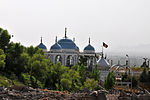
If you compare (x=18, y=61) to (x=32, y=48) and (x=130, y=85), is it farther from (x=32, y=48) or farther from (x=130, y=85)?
(x=130, y=85)

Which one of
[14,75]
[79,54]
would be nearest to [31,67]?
[14,75]

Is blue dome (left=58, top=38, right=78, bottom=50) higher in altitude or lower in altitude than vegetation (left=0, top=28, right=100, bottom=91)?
higher

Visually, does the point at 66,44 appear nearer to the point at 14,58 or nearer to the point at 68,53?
the point at 68,53

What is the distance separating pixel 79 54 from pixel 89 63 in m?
3.07

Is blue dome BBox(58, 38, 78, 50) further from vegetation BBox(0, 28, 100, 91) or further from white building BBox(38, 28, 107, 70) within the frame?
vegetation BBox(0, 28, 100, 91)

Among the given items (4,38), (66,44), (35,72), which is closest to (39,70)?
(35,72)

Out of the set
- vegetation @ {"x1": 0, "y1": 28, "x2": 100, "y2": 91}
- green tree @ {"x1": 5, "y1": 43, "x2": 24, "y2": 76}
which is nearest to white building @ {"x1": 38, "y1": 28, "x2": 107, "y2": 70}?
vegetation @ {"x1": 0, "y1": 28, "x2": 100, "y2": 91}

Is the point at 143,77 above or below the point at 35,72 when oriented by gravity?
below

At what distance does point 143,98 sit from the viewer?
14.7m

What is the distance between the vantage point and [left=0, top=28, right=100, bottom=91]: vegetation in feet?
81.4

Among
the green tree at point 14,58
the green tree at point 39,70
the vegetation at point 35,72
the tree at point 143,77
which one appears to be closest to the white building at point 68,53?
the tree at point 143,77

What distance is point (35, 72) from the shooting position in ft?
87.7

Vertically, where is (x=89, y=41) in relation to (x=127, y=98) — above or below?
above

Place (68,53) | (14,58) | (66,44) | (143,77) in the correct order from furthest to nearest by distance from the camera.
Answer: (66,44), (68,53), (143,77), (14,58)
